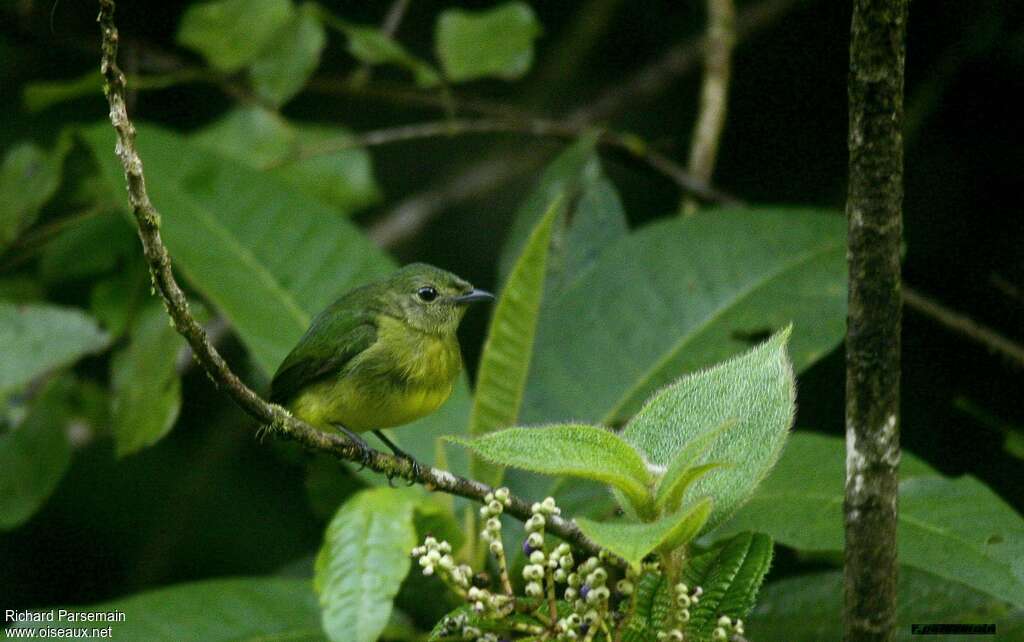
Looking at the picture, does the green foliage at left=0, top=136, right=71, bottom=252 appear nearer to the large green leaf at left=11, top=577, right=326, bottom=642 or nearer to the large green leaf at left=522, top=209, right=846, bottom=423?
the large green leaf at left=11, top=577, right=326, bottom=642

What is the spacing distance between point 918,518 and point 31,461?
2.20 meters

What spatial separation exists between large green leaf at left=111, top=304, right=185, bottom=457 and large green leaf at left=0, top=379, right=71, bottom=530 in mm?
241

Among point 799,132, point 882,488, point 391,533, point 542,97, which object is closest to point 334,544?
point 391,533

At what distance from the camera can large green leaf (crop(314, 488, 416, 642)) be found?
202cm

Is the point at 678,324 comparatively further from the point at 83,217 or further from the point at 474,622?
the point at 83,217

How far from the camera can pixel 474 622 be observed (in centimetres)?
167

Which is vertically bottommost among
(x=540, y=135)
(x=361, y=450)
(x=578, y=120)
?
(x=361, y=450)

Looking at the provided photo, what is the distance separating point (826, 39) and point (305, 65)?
1.93 metres

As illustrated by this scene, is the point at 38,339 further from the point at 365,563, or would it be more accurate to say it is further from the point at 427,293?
the point at 365,563

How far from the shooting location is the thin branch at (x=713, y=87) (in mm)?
3863

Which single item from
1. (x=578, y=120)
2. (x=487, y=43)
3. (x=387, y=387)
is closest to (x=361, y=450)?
(x=387, y=387)

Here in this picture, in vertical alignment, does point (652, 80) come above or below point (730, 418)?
above

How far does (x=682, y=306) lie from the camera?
9.81ft

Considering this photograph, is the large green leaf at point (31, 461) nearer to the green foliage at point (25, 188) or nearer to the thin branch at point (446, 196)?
the green foliage at point (25, 188)
